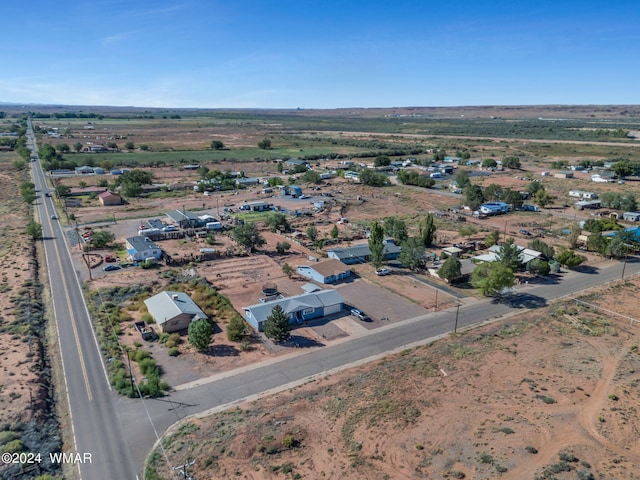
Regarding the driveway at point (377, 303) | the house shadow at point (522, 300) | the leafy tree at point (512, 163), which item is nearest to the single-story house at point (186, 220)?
the driveway at point (377, 303)

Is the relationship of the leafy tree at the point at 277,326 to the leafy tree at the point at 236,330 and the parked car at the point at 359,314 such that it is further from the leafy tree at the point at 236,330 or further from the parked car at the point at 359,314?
the parked car at the point at 359,314

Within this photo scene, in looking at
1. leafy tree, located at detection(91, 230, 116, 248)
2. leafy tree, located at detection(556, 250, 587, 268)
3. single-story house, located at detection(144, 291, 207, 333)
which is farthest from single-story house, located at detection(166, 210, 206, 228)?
leafy tree, located at detection(556, 250, 587, 268)

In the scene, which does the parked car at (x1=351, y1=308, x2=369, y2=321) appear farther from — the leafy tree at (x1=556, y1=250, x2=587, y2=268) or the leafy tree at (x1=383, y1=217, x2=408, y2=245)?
the leafy tree at (x1=556, y1=250, x2=587, y2=268)

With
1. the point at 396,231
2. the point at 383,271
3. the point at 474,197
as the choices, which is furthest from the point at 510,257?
the point at 474,197

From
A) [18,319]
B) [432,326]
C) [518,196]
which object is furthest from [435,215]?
[18,319]

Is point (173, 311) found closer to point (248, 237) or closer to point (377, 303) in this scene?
point (377, 303)

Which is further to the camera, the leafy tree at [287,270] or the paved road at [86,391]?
the leafy tree at [287,270]

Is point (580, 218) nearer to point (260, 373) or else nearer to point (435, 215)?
point (435, 215)
